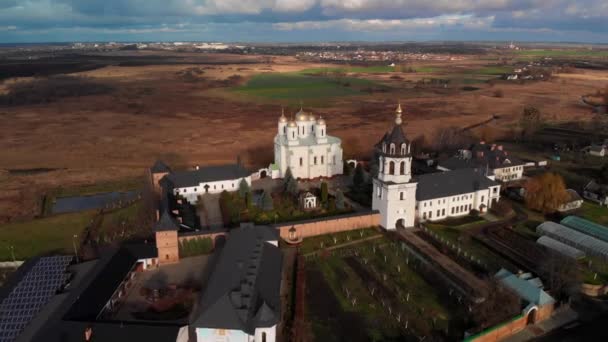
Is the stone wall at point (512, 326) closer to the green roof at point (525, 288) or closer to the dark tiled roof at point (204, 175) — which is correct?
the green roof at point (525, 288)

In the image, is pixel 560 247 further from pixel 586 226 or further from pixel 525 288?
pixel 525 288

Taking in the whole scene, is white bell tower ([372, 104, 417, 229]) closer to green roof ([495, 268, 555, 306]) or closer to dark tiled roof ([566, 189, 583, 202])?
green roof ([495, 268, 555, 306])

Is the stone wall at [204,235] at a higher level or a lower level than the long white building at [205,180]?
lower

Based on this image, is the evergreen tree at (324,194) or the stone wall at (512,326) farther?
the evergreen tree at (324,194)

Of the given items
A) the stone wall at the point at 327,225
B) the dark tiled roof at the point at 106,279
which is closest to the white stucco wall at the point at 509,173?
the stone wall at the point at 327,225

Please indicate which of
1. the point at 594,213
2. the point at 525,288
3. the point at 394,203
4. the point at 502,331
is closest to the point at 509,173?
the point at 594,213

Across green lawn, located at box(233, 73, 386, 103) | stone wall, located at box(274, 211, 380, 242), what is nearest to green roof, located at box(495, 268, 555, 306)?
stone wall, located at box(274, 211, 380, 242)
